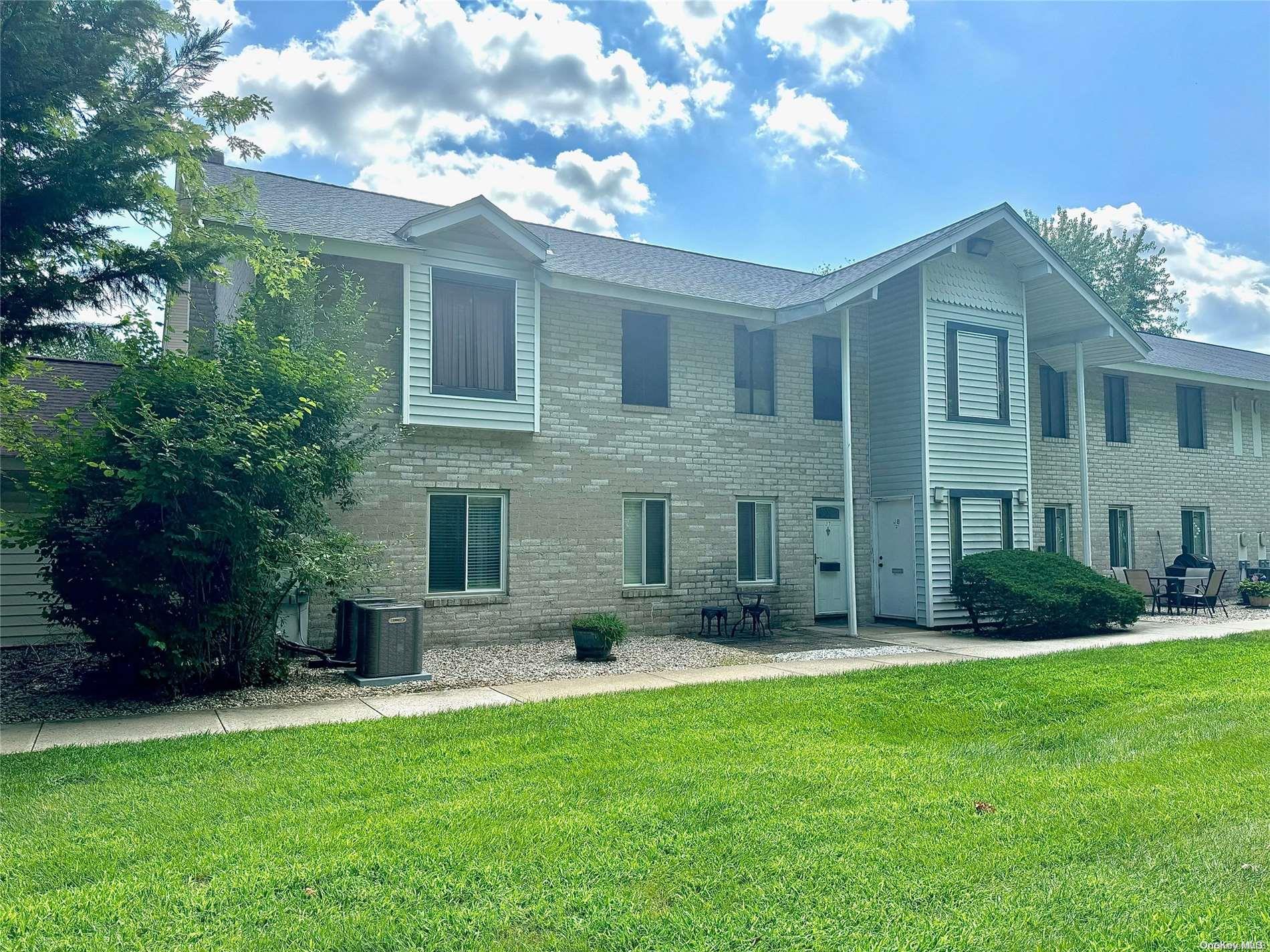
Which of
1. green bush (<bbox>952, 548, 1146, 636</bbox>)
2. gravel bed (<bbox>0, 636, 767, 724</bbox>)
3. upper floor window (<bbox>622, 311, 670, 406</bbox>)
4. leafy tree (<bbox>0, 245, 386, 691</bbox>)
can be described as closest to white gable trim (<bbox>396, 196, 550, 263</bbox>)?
upper floor window (<bbox>622, 311, 670, 406</bbox>)

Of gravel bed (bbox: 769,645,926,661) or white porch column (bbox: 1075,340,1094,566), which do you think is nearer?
gravel bed (bbox: 769,645,926,661)

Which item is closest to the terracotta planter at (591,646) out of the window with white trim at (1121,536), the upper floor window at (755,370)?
the upper floor window at (755,370)

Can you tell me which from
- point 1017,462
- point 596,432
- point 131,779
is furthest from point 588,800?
point 1017,462

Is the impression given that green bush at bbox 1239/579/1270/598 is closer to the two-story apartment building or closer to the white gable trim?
the two-story apartment building

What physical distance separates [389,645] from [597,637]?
8.90 ft

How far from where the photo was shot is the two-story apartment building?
498 inches

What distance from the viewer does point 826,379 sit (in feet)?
54.3

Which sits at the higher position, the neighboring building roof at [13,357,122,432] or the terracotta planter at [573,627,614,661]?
the neighboring building roof at [13,357,122,432]

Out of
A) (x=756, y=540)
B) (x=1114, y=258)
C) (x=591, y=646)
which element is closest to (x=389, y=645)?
(x=591, y=646)

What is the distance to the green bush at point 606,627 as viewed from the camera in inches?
450

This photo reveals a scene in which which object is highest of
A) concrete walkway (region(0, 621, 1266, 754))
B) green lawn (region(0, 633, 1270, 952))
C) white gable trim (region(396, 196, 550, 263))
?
white gable trim (region(396, 196, 550, 263))

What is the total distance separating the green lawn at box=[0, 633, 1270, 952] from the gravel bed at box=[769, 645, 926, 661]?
398cm

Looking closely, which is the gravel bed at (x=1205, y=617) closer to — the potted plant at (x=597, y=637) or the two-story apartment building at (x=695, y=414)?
the two-story apartment building at (x=695, y=414)

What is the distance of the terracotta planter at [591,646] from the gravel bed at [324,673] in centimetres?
15
